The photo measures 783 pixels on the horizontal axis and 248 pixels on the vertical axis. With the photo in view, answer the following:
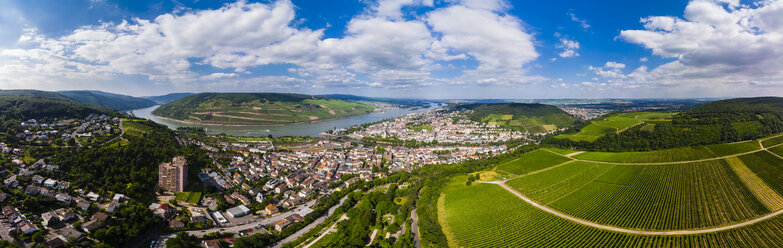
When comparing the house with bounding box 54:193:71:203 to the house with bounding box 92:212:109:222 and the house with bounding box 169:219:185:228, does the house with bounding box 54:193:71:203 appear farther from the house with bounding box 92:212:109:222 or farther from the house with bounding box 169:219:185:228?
the house with bounding box 169:219:185:228

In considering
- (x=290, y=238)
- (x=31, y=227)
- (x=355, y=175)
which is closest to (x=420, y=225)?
(x=290, y=238)

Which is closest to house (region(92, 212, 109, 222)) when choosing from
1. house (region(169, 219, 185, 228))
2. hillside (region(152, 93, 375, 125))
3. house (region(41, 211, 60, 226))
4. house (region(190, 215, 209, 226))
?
house (region(41, 211, 60, 226))

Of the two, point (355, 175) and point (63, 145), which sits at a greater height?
point (63, 145)

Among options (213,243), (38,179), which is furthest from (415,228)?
(38,179)

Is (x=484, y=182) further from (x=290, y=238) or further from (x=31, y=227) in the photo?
(x=31, y=227)

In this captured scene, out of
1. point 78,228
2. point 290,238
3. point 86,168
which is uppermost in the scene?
point 86,168

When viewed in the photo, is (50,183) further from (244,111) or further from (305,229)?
(244,111)
